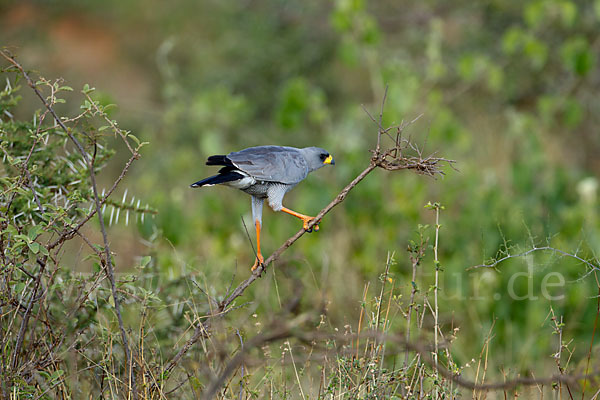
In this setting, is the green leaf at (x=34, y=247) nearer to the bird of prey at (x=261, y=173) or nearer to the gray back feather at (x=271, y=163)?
the bird of prey at (x=261, y=173)

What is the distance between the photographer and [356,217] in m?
7.54

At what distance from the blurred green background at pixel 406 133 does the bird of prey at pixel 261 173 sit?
0.44m

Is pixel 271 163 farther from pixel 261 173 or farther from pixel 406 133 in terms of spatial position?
pixel 406 133

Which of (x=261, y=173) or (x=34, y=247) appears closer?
(x=34, y=247)

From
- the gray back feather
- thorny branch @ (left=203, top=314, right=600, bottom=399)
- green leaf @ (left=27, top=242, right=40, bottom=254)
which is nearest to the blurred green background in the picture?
the gray back feather

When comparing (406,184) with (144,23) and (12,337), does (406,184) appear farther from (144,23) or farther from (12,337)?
(144,23)

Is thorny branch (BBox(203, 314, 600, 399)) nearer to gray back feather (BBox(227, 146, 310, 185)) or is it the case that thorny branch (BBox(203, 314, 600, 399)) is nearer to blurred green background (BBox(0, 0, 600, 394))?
gray back feather (BBox(227, 146, 310, 185))

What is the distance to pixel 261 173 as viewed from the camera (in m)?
3.39

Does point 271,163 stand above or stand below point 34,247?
above

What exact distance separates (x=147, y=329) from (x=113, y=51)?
16.2 m

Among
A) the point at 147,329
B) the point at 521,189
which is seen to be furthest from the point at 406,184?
the point at 147,329

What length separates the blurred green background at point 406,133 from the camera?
20.7 ft

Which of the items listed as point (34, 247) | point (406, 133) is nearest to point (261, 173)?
point (34, 247)

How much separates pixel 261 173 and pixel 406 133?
16.1 ft
